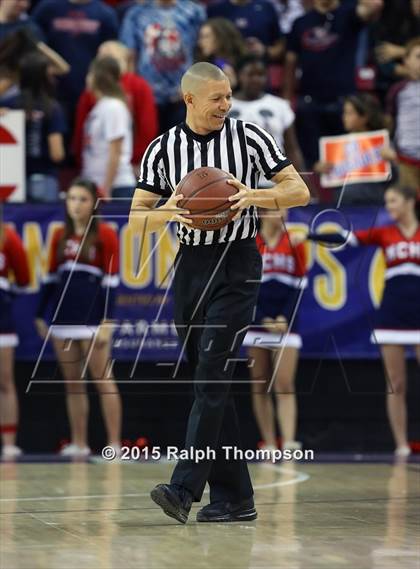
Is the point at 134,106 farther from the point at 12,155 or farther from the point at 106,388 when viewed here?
the point at 106,388

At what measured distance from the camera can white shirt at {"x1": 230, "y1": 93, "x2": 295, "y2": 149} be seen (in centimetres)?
1096

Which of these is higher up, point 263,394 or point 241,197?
point 241,197

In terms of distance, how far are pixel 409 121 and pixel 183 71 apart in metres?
2.34

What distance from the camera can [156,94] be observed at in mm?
12180

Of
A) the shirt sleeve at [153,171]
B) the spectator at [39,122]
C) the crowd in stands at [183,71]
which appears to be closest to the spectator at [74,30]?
the crowd in stands at [183,71]

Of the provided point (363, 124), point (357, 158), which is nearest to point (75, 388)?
point (357, 158)

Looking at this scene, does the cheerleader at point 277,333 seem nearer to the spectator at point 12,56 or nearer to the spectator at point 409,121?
the spectator at point 409,121

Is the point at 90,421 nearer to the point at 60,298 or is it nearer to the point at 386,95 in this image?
the point at 60,298

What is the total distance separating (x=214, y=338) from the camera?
612 centimetres

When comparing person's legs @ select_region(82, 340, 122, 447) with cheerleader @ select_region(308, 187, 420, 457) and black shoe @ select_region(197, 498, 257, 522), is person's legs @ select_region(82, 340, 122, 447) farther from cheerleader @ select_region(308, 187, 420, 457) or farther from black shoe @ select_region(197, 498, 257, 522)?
black shoe @ select_region(197, 498, 257, 522)

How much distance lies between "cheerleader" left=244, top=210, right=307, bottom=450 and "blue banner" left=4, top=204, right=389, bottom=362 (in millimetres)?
264

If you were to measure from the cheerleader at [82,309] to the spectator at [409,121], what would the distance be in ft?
8.71

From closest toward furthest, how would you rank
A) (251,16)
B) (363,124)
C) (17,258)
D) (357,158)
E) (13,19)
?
(17,258) < (357,158) < (363,124) < (13,19) < (251,16)

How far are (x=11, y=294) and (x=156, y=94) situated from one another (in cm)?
282
